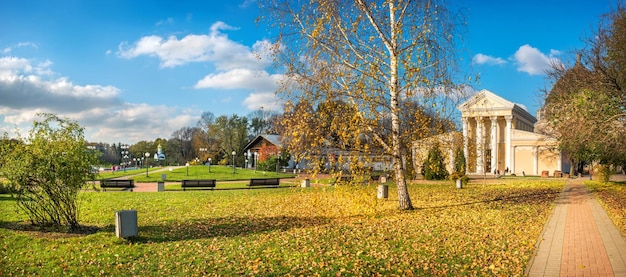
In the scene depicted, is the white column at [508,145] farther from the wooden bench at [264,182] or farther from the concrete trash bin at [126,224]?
the concrete trash bin at [126,224]

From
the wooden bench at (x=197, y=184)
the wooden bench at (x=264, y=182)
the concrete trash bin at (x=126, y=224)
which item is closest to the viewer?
the concrete trash bin at (x=126, y=224)

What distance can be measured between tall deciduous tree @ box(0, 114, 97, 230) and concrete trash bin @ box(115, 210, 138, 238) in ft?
6.64

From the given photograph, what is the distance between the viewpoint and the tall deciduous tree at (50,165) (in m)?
10.6

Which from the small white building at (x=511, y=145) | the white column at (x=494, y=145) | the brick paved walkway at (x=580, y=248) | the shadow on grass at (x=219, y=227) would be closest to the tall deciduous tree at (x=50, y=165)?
the shadow on grass at (x=219, y=227)

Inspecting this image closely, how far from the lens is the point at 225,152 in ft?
232

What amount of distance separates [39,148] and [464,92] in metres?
11.8

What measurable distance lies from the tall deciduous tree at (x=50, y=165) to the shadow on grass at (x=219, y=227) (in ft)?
6.53

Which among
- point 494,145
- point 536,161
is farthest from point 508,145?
point 536,161

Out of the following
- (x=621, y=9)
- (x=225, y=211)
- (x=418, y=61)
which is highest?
(x=621, y=9)

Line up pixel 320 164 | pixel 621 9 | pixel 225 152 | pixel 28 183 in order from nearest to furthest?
pixel 28 183
pixel 320 164
pixel 621 9
pixel 225 152

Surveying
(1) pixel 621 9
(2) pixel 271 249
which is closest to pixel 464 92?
(2) pixel 271 249

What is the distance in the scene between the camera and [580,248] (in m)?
9.30

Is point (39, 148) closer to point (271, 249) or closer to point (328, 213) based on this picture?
point (271, 249)

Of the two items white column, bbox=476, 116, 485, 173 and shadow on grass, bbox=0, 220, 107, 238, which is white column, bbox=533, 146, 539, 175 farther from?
shadow on grass, bbox=0, 220, 107, 238
